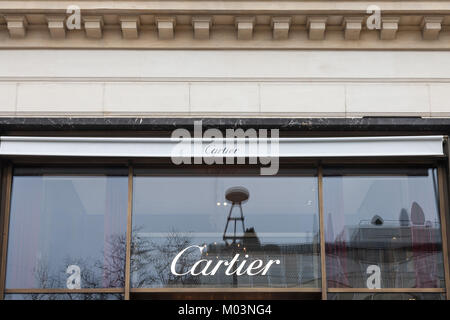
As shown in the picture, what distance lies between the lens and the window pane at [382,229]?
342 inches

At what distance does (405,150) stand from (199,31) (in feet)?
9.68

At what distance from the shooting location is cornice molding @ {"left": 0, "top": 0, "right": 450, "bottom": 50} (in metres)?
8.80

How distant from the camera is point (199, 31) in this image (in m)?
8.96

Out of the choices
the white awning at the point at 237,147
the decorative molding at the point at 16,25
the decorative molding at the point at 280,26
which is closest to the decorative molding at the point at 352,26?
the decorative molding at the point at 280,26

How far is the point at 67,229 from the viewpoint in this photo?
888cm

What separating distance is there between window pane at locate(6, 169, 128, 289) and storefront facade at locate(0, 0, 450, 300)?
0.7 inches

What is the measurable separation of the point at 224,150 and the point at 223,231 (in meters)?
1.04

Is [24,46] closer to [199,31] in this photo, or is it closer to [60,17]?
[60,17]

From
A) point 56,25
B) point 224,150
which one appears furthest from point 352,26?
point 56,25

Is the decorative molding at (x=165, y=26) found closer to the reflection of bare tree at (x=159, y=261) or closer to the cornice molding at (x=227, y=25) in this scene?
the cornice molding at (x=227, y=25)

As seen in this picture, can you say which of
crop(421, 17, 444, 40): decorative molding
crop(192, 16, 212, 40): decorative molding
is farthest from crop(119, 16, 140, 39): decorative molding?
crop(421, 17, 444, 40): decorative molding
